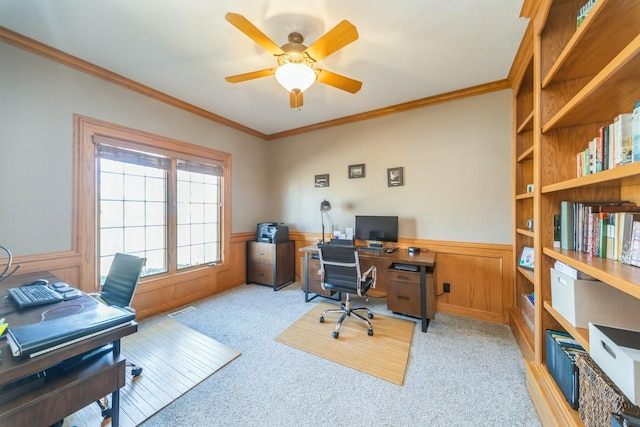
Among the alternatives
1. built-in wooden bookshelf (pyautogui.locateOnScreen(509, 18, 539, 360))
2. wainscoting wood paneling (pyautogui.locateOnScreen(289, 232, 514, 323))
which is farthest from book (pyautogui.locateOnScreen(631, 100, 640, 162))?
wainscoting wood paneling (pyautogui.locateOnScreen(289, 232, 514, 323))

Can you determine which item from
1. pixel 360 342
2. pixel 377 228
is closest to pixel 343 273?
pixel 360 342

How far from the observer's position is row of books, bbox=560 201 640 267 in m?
1.05

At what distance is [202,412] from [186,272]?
2059 mm

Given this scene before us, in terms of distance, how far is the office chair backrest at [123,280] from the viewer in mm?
1786

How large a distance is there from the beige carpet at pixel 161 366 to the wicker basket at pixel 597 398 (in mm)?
2234

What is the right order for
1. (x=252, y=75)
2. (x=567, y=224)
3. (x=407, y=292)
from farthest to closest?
(x=407, y=292) → (x=252, y=75) → (x=567, y=224)

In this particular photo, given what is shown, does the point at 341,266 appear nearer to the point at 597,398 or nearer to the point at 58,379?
the point at 597,398

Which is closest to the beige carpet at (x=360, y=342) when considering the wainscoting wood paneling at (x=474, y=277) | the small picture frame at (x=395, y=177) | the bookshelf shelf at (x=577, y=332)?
the wainscoting wood paneling at (x=474, y=277)

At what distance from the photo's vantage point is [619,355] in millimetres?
925

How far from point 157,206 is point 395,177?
3.17m

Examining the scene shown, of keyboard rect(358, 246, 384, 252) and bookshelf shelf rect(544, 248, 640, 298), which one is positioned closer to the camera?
bookshelf shelf rect(544, 248, 640, 298)

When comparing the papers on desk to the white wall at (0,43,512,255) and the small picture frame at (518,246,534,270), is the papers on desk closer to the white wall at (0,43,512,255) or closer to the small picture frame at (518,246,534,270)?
the white wall at (0,43,512,255)

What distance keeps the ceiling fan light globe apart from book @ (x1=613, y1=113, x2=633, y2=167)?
1.69 metres

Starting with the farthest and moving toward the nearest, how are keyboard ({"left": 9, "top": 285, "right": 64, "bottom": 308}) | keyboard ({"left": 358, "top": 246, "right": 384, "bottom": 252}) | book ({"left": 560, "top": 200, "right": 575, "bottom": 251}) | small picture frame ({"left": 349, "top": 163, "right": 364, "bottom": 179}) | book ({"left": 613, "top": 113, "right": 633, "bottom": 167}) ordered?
small picture frame ({"left": 349, "top": 163, "right": 364, "bottom": 179}), keyboard ({"left": 358, "top": 246, "right": 384, "bottom": 252}), book ({"left": 560, "top": 200, "right": 575, "bottom": 251}), keyboard ({"left": 9, "top": 285, "right": 64, "bottom": 308}), book ({"left": 613, "top": 113, "right": 633, "bottom": 167})
